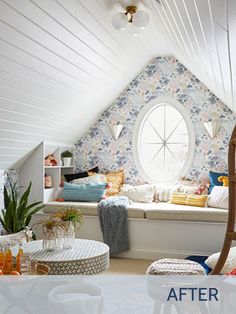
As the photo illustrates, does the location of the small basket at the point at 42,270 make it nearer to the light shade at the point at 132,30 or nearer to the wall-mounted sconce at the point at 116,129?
the light shade at the point at 132,30

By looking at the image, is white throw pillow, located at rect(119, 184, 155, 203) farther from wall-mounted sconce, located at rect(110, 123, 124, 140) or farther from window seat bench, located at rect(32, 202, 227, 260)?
wall-mounted sconce, located at rect(110, 123, 124, 140)

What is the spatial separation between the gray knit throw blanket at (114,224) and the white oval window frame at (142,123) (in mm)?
1082

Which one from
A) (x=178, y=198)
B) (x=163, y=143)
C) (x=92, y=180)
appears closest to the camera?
(x=178, y=198)

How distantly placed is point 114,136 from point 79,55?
2149 mm

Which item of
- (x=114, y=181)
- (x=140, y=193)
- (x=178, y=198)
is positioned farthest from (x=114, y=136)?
(x=178, y=198)

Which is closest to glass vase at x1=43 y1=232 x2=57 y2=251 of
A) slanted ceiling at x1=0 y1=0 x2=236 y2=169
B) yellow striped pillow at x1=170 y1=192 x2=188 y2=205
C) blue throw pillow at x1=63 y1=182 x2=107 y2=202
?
slanted ceiling at x1=0 y1=0 x2=236 y2=169

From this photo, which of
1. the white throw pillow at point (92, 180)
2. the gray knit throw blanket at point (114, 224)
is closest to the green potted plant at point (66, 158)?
the white throw pillow at point (92, 180)

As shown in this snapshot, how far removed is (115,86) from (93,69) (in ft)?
3.40

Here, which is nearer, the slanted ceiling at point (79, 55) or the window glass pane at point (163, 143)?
the slanted ceiling at point (79, 55)

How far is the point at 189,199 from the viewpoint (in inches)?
199

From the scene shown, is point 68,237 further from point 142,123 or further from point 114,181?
point 142,123

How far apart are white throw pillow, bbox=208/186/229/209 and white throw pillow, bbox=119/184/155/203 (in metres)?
0.86

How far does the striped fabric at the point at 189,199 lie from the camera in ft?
16.2

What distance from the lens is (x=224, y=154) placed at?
547cm
